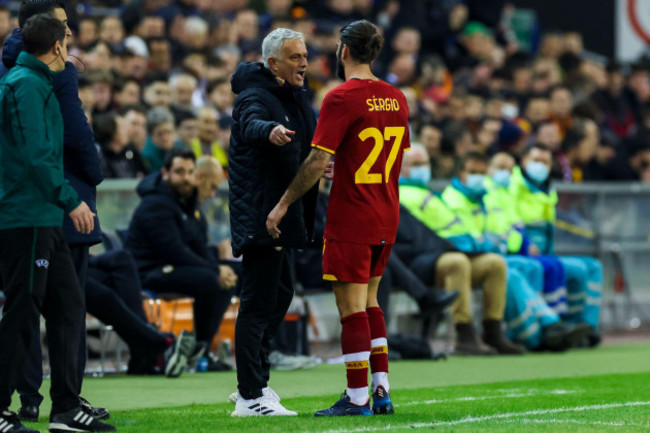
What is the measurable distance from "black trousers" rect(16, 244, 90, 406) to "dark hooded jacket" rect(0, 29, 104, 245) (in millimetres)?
91

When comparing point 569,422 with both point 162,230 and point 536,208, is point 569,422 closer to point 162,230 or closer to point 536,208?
point 162,230

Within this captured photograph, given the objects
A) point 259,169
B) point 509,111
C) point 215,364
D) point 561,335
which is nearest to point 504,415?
point 259,169

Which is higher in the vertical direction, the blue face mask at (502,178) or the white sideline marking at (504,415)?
the blue face mask at (502,178)

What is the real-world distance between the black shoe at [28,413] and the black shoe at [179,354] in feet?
8.63

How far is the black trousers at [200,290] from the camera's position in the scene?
11367 mm

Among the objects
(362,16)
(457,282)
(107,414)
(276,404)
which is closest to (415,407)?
(276,404)

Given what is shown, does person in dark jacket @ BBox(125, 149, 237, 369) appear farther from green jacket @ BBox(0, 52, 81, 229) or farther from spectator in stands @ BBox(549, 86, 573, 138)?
spectator in stands @ BBox(549, 86, 573, 138)

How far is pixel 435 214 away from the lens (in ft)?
45.8

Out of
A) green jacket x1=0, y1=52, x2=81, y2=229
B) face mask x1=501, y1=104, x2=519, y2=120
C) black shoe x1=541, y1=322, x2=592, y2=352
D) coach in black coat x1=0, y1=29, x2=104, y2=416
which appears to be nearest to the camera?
green jacket x1=0, y1=52, x2=81, y2=229

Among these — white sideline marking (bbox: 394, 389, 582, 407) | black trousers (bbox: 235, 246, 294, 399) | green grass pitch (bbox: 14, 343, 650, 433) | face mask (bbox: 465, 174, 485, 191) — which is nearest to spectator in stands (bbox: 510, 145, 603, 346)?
face mask (bbox: 465, 174, 485, 191)

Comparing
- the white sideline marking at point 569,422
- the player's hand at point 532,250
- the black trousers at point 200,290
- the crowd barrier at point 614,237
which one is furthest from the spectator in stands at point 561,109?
the white sideline marking at point 569,422

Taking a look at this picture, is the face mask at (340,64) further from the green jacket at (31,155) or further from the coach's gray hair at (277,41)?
the green jacket at (31,155)

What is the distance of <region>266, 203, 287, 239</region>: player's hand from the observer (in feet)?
25.1

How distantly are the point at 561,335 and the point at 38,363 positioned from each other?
22.5 ft
